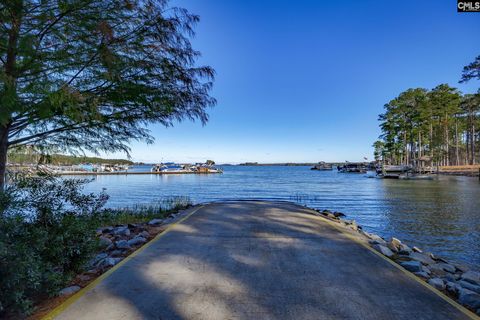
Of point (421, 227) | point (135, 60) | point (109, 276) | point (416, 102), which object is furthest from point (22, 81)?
point (416, 102)

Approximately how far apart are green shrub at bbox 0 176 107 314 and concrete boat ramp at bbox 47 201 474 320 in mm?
434

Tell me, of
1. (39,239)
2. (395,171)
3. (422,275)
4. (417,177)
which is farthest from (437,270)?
(395,171)

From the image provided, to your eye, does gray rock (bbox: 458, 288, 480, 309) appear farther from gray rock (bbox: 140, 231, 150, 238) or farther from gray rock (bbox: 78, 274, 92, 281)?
gray rock (bbox: 140, 231, 150, 238)

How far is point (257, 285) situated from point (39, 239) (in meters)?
2.86

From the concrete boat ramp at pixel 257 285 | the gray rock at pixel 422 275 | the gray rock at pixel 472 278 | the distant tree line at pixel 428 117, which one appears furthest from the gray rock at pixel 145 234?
the distant tree line at pixel 428 117

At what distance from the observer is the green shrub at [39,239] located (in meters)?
2.80

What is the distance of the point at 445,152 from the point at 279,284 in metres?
81.8

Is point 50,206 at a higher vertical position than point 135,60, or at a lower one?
lower

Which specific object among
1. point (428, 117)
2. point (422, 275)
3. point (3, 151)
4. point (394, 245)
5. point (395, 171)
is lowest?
point (394, 245)

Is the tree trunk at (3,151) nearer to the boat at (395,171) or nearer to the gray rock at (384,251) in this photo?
the gray rock at (384,251)

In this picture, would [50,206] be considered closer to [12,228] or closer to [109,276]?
[12,228]

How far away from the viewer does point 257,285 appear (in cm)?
382

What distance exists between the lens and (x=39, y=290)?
3.32 metres

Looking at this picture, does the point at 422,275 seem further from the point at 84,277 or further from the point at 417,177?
the point at 417,177
